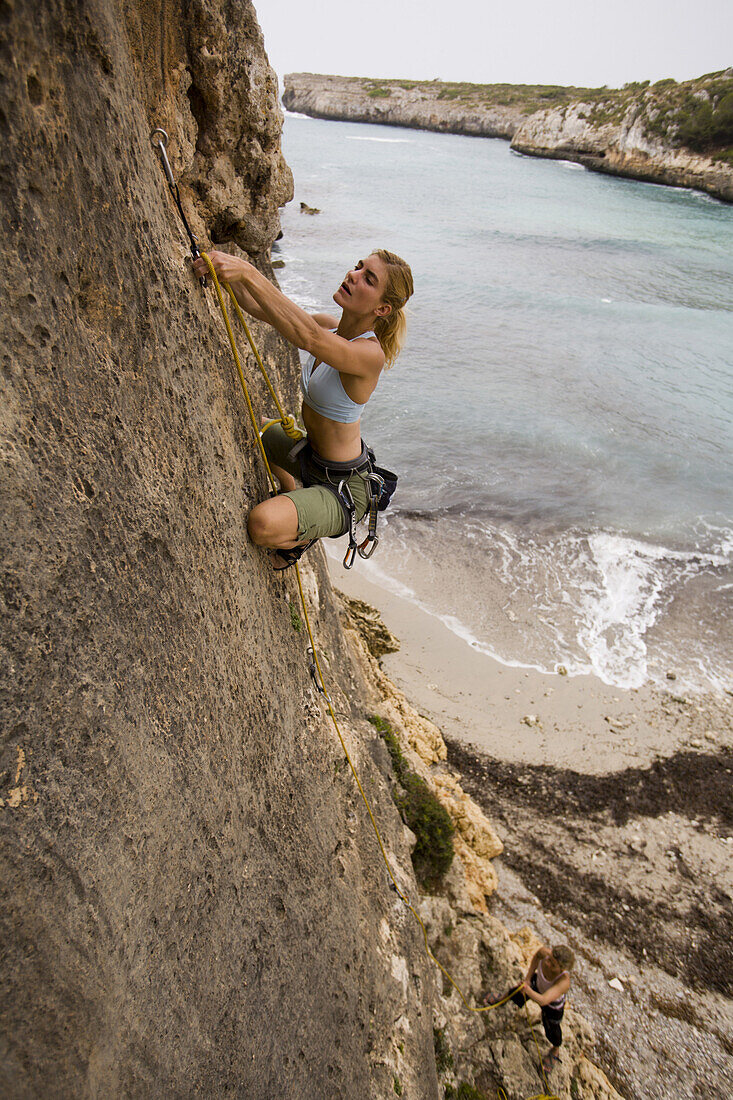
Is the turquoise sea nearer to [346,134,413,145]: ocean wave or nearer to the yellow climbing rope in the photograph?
the yellow climbing rope

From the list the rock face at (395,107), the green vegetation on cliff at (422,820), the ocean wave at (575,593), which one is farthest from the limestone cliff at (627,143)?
the green vegetation on cliff at (422,820)

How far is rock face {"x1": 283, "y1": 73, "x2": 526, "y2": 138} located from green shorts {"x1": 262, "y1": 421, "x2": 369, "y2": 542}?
128 meters

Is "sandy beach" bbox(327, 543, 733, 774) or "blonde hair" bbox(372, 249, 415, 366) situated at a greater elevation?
"blonde hair" bbox(372, 249, 415, 366)

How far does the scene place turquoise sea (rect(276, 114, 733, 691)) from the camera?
13633 mm

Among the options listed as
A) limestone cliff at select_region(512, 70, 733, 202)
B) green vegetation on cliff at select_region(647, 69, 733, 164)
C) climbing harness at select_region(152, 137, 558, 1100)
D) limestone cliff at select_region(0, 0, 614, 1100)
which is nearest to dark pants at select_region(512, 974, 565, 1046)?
climbing harness at select_region(152, 137, 558, 1100)

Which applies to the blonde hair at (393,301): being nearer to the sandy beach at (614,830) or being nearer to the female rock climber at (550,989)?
the female rock climber at (550,989)

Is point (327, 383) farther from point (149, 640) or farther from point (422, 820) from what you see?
point (422, 820)

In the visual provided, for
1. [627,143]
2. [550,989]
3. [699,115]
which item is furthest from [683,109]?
[550,989]

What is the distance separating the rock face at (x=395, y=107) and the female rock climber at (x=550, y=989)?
128 meters

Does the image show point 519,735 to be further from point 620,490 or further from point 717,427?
point 717,427

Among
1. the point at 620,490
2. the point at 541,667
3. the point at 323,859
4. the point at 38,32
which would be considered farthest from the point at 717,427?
the point at 38,32

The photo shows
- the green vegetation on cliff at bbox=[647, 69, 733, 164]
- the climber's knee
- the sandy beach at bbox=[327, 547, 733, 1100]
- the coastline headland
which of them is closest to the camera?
the climber's knee

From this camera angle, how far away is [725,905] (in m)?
8.55

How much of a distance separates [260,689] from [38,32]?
123 inches
